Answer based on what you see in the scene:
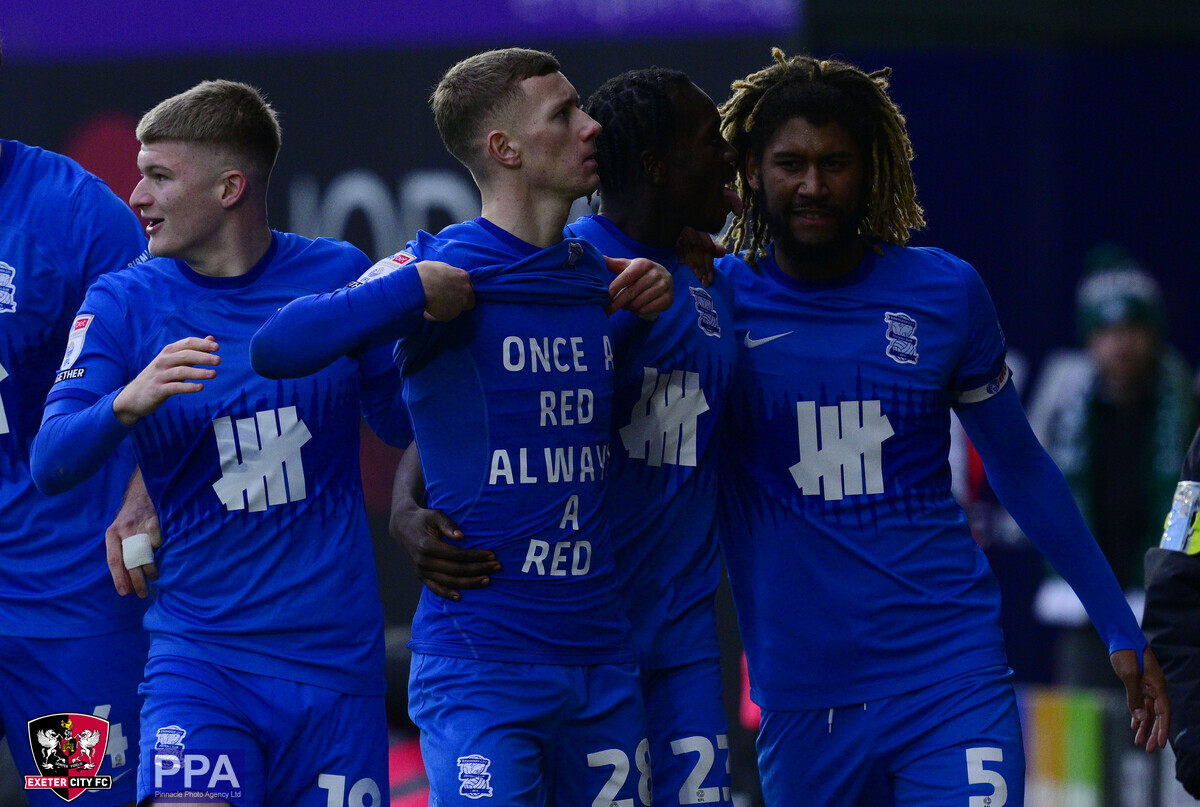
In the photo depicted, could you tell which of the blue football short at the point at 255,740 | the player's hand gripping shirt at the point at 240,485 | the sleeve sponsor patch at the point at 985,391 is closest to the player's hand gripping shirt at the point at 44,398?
the player's hand gripping shirt at the point at 240,485

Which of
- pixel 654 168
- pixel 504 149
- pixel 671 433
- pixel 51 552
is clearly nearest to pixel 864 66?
pixel 654 168

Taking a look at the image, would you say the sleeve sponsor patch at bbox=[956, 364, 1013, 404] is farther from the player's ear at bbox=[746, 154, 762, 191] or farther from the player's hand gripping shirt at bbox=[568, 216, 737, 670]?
the player's ear at bbox=[746, 154, 762, 191]

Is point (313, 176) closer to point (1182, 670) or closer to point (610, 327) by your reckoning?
point (610, 327)

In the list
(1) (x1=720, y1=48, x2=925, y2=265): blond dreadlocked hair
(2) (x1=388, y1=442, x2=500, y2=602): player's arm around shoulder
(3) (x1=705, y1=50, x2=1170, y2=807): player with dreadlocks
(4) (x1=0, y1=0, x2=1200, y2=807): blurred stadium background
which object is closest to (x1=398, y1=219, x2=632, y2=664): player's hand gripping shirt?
(2) (x1=388, y1=442, x2=500, y2=602): player's arm around shoulder

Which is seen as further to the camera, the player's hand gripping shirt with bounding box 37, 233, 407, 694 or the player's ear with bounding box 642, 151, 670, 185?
the player's ear with bounding box 642, 151, 670, 185

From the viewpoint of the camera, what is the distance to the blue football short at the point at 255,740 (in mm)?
3680

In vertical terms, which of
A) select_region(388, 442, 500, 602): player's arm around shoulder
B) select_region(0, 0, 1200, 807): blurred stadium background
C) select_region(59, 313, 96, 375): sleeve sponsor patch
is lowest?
select_region(388, 442, 500, 602): player's arm around shoulder

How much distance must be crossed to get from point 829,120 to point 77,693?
7.48 feet

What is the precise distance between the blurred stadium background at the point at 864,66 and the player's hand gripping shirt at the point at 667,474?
134 inches

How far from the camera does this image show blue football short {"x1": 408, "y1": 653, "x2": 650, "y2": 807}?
353 centimetres

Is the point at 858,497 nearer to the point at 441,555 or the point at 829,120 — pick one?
the point at 829,120

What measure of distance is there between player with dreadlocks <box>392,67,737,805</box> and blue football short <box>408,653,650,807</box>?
213mm

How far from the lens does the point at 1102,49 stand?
8.51m

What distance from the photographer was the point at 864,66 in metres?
8.18
